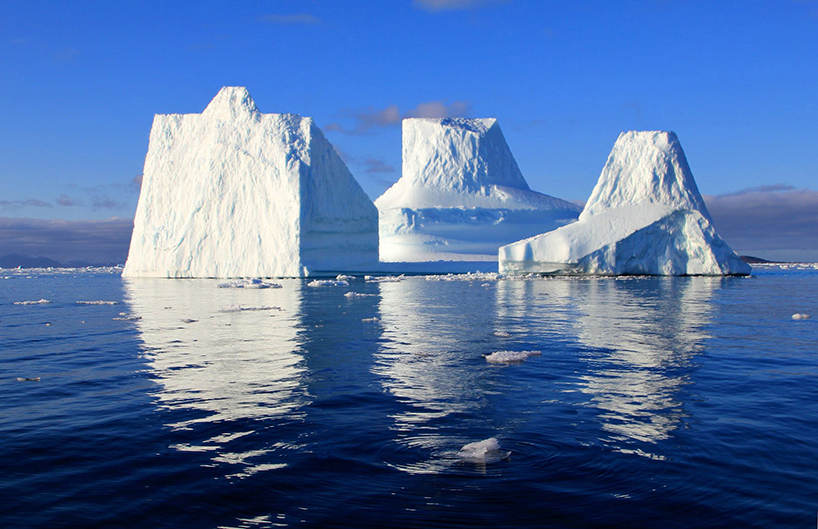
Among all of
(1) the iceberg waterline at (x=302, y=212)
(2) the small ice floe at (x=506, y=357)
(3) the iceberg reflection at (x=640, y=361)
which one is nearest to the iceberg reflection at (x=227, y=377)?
(2) the small ice floe at (x=506, y=357)

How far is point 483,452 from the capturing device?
3.75 metres

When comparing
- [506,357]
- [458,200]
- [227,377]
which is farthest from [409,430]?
[458,200]

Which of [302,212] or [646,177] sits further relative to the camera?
[646,177]

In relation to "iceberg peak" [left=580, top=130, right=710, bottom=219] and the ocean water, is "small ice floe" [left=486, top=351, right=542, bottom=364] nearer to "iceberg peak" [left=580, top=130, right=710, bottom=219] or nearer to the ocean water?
the ocean water

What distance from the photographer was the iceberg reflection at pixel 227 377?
4.25 m

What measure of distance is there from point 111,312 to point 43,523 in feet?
37.9

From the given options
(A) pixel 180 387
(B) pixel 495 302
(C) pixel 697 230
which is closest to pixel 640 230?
(C) pixel 697 230

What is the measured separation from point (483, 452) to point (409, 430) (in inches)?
29.5

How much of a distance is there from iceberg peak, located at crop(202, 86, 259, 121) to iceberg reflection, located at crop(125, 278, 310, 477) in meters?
20.3

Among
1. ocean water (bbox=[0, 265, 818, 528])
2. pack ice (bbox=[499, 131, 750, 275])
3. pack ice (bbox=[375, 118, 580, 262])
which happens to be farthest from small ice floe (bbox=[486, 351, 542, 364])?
pack ice (bbox=[375, 118, 580, 262])

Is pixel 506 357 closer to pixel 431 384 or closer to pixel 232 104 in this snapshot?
pixel 431 384

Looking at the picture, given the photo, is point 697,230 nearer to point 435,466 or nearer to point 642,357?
point 642,357

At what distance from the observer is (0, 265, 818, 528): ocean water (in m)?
3.13

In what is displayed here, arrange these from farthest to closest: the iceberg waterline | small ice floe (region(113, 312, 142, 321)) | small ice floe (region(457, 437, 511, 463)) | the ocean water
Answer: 1. the iceberg waterline
2. small ice floe (region(113, 312, 142, 321))
3. small ice floe (region(457, 437, 511, 463))
4. the ocean water
